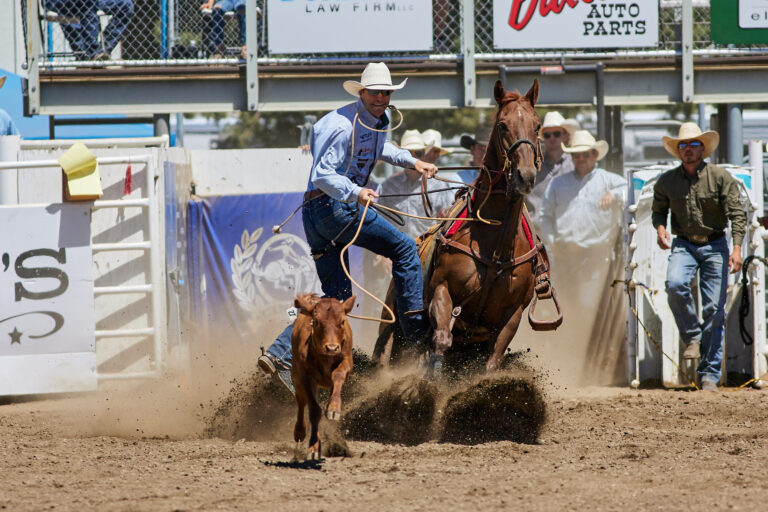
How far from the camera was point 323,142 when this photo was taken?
5.75m

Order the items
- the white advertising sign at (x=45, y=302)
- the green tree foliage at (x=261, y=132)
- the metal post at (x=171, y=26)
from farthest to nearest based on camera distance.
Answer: the green tree foliage at (x=261, y=132) < the metal post at (x=171, y=26) < the white advertising sign at (x=45, y=302)

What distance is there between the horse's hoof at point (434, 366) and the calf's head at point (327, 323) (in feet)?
2.78

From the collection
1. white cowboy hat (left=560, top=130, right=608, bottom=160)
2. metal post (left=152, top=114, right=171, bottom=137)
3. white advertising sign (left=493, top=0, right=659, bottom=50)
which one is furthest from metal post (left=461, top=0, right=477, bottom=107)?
metal post (left=152, top=114, right=171, bottom=137)

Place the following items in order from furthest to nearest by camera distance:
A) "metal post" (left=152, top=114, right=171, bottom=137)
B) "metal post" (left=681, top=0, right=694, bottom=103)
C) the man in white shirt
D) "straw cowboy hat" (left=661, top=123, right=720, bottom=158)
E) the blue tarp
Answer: "metal post" (left=152, top=114, right=171, bottom=137) → "metal post" (left=681, top=0, right=694, bottom=103) → the blue tarp → the man in white shirt → "straw cowboy hat" (left=661, top=123, right=720, bottom=158)

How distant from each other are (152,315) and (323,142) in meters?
3.37

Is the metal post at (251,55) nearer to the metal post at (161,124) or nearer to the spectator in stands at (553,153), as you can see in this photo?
the metal post at (161,124)

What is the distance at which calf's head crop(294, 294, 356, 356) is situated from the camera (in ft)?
16.4

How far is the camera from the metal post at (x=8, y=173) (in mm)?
8719

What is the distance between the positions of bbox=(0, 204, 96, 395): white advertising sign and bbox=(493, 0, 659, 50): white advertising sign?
16.0ft

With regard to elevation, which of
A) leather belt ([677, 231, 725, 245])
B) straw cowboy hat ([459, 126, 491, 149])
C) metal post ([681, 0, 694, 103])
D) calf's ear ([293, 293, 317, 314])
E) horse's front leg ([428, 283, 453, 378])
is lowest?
horse's front leg ([428, 283, 453, 378])

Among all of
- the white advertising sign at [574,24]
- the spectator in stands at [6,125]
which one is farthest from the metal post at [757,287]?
the spectator in stands at [6,125]

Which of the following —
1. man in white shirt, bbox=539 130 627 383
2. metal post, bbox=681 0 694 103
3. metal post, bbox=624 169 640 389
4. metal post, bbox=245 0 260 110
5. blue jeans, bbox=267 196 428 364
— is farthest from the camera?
metal post, bbox=681 0 694 103

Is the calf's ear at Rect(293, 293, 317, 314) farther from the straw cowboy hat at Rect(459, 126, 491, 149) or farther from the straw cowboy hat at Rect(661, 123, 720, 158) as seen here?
the straw cowboy hat at Rect(459, 126, 491, 149)

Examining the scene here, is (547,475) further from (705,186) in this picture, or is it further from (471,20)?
(471,20)
